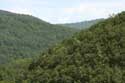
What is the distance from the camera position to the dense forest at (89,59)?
59219mm

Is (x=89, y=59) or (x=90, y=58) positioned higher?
(x=90, y=58)

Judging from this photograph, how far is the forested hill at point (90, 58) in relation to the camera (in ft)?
194

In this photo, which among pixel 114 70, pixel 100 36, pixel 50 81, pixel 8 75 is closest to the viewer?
pixel 114 70

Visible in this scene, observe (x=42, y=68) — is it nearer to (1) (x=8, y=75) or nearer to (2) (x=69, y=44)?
(2) (x=69, y=44)

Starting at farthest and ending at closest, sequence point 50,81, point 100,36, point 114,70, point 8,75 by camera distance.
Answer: point 8,75 → point 100,36 → point 50,81 → point 114,70

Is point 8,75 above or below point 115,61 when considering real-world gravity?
below

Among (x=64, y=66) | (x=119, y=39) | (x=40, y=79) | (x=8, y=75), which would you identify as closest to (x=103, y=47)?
(x=119, y=39)

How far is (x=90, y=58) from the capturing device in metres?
64.0

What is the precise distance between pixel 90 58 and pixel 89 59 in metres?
0.27

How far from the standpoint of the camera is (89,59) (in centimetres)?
6412

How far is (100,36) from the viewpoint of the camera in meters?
69.0

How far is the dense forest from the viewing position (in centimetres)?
5922

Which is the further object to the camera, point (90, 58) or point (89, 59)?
point (89, 59)

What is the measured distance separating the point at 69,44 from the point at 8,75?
48.8 metres
